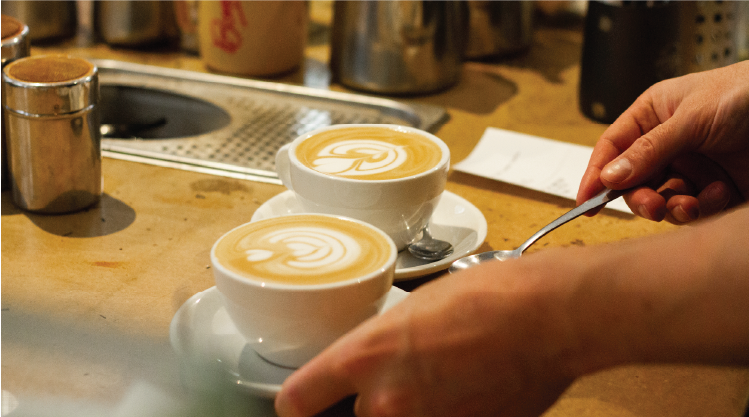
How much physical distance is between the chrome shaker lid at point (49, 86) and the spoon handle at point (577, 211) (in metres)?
0.52

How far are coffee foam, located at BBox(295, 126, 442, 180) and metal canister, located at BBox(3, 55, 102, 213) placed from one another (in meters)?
0.26

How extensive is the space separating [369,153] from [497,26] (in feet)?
2.80

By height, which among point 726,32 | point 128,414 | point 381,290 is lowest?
point 128,414

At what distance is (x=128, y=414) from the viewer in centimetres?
55

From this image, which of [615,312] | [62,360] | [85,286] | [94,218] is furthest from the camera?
[94,218]

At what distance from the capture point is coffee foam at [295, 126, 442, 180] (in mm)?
728

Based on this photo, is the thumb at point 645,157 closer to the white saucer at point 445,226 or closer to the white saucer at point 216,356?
the white saucer at point 445,226

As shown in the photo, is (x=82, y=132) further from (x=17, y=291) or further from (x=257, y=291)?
(x=257, y=291)

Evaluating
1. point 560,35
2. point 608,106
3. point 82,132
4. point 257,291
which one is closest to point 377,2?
point 608,106

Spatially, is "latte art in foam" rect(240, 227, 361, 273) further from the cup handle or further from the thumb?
the thumb

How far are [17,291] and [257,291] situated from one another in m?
0.32

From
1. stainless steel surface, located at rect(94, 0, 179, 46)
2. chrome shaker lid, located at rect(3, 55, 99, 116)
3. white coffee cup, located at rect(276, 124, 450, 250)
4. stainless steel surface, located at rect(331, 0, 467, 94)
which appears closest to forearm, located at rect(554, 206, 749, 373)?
white coffee cup, located at rect(276, 124, 450, 250)

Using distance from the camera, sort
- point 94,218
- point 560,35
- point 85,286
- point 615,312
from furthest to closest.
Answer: point 560,35, point 94,218, point 85,286, point 615,312

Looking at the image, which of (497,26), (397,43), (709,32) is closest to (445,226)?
(397,43)
